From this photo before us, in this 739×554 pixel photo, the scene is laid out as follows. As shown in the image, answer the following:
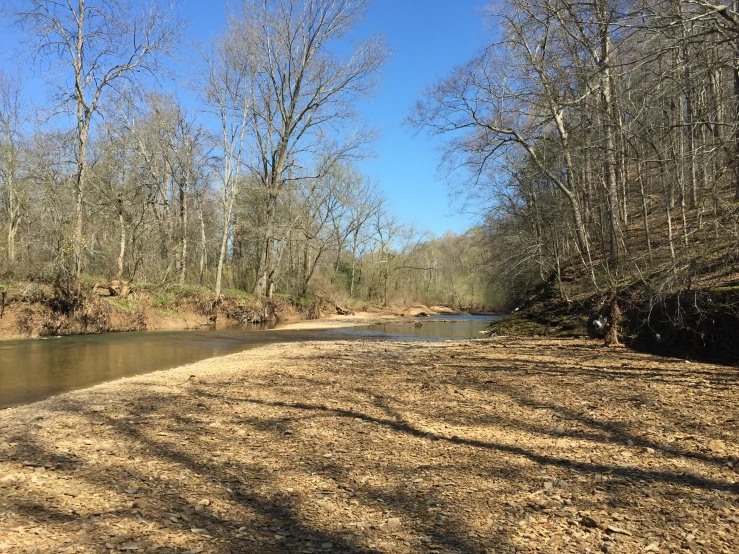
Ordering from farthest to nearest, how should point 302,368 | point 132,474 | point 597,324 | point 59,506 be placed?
1. point 597,324
2. point 302,368
3. point 132,474
4. point 59,506

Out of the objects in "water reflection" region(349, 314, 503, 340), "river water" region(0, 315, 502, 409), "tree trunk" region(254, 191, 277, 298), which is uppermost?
"tree trunk" region(254, 191, 277, 298)

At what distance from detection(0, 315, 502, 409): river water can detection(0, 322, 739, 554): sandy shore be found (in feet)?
5.79

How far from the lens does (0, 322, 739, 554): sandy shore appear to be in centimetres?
291

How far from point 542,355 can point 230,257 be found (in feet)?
115

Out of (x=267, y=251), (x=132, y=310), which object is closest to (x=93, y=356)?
(x=132, y=310)

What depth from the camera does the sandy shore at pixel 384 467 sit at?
291 cm

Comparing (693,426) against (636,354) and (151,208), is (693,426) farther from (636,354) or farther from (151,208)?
(151,208)

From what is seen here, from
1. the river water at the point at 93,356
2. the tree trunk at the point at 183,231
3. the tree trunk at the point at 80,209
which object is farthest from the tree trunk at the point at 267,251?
the tree trunk at the point at 80,209

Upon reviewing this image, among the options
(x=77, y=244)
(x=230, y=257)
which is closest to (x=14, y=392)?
(x=77, y=244)

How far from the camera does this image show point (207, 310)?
25234 millimetres

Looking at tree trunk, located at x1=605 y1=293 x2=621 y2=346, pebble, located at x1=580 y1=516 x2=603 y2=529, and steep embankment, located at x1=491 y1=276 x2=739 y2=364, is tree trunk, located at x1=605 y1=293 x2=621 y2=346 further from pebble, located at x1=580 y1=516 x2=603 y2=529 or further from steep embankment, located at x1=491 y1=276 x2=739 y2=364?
pebble, located at x1=580 y1=516 x2=603 y2=529

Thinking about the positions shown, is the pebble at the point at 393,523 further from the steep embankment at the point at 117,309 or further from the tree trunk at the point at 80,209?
the tree trunk at the point at 80,209

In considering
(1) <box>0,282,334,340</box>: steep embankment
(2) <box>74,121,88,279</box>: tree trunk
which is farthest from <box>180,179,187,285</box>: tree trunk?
(2) <box>74,121,88,279</box>: tree trunk

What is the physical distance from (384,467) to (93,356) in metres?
11.4
